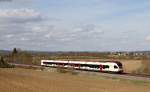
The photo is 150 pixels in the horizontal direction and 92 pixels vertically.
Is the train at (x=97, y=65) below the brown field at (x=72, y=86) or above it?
above

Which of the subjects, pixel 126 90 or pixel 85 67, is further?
pixel 85 67

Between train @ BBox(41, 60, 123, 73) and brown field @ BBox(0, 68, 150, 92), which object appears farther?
train @ BBox(41, 60, 123, 73)

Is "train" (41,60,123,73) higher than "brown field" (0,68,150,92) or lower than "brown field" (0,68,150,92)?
higher

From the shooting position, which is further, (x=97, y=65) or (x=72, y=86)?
(x=97, y=65)

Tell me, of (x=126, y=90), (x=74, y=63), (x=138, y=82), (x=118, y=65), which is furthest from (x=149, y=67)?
(x=126, y=90)

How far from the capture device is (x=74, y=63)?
281 ft

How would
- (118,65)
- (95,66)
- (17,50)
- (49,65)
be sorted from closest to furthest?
(118,65), (95,66), (49,65), (17,50)

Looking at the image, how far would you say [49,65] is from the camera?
102625mm

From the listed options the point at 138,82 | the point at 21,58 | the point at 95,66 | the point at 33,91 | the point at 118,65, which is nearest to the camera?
the point at 33,91

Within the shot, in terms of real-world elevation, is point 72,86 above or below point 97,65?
below

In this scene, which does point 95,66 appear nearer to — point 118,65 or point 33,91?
point 118,65

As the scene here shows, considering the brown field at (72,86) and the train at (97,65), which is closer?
the brown field at (72,86)

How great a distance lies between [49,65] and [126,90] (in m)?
65.1

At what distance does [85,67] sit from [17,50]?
308 ft
